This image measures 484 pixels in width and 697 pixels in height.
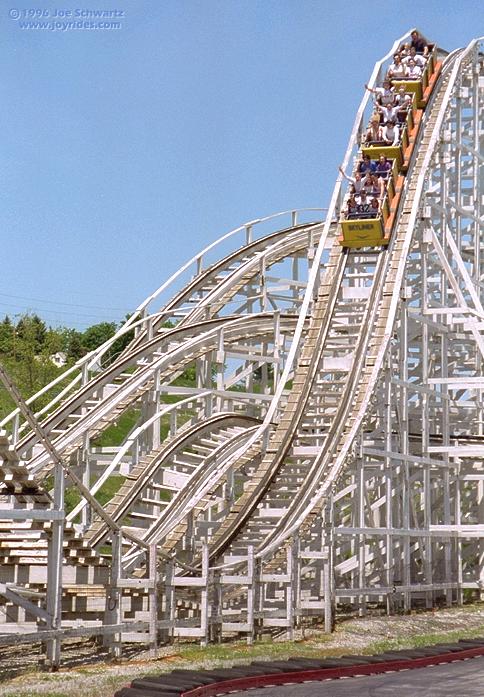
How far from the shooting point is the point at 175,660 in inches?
644

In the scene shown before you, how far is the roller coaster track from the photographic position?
1947 centimetres

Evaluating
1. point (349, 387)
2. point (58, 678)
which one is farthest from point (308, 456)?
point (58, 678)

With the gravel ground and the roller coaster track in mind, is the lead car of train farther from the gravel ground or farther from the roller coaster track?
the gravel ground

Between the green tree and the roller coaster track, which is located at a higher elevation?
the green tree

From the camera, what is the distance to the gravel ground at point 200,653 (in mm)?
14141

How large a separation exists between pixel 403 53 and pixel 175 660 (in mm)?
18741

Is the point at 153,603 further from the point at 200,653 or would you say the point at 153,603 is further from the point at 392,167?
the point at 392,167

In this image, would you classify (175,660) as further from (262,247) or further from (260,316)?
(262,247)

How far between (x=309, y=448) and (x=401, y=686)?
930cm

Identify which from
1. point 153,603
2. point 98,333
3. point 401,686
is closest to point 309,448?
point 153,603

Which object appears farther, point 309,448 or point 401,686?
point 309,448

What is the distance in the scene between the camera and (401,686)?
13820 millimetres

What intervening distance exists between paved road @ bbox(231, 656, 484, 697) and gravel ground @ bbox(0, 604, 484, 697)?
166cm

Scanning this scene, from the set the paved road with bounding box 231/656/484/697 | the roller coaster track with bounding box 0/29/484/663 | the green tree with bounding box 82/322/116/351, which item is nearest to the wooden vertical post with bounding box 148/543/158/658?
the roller coaster track with bounding box 0/29/484/663
